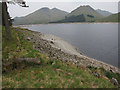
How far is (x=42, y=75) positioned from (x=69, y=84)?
3451mm

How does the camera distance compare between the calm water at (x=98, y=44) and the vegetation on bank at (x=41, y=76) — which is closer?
the vegetation on bank at (x=41, y=76)

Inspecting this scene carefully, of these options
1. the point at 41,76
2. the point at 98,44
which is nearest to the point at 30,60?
the point at 41,76

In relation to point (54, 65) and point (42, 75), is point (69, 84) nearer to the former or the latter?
point (42, 75)

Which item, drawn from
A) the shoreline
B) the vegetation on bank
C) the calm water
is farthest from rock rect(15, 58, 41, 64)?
the calm water

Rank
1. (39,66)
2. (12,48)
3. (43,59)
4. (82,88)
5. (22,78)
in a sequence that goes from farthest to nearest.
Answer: (12,48)
(43,59)
(39,66)
(22,78)
(82,88)

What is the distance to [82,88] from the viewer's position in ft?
35.1

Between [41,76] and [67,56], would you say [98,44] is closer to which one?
[67,56]

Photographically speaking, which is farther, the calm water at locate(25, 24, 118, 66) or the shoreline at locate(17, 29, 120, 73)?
the calm water at locate(25, 24, 118, 66)

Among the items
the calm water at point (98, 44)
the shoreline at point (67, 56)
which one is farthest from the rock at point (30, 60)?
the calm water at point (98, 44)

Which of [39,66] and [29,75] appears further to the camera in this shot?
[39,66]

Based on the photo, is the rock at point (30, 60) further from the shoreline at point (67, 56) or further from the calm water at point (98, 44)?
the calm water at point (98, 44)

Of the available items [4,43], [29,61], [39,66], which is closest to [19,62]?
[29,61]

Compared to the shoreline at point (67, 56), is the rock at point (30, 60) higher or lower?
higher

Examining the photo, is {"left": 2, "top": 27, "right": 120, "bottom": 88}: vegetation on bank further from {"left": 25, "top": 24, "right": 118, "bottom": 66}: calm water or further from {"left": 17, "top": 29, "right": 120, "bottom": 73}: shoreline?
{"left": 25, "top": 24, "right": 118, "bottom": 66}: calm water
